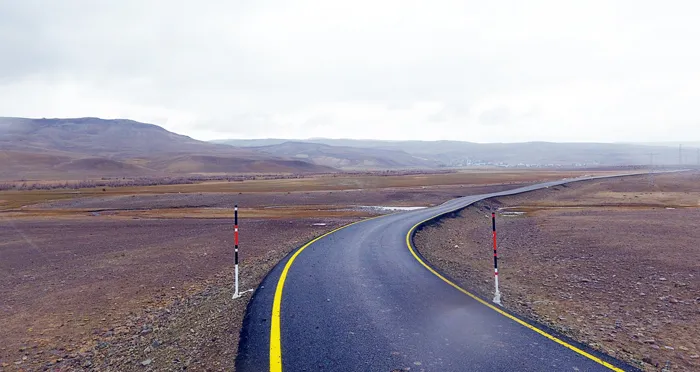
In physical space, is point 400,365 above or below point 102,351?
above

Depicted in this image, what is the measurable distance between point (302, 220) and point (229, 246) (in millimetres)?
10405

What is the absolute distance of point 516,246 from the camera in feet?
63.8

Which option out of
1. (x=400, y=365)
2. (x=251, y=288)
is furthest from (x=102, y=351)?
(x=400, y=365)

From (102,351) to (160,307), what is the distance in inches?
109

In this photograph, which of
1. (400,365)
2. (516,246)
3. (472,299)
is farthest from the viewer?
(516,246)

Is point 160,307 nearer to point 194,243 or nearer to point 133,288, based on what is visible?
point 133,288

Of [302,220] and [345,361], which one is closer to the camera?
[345,361]

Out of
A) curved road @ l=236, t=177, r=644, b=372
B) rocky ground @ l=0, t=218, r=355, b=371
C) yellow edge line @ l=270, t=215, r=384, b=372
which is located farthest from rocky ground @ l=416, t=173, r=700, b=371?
rocky ground @ l=0, t=218, r=355, b=371

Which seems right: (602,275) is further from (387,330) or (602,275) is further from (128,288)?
(128,288)

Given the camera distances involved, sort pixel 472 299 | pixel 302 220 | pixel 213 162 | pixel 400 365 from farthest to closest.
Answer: pixel 213 162, pixel 302 220, pixel 472 299, pixel 400 365

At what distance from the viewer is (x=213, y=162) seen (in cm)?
19512

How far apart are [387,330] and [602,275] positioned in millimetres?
8493

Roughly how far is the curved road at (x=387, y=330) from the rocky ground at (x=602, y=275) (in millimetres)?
927

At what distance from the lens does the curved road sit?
6.54 metres
